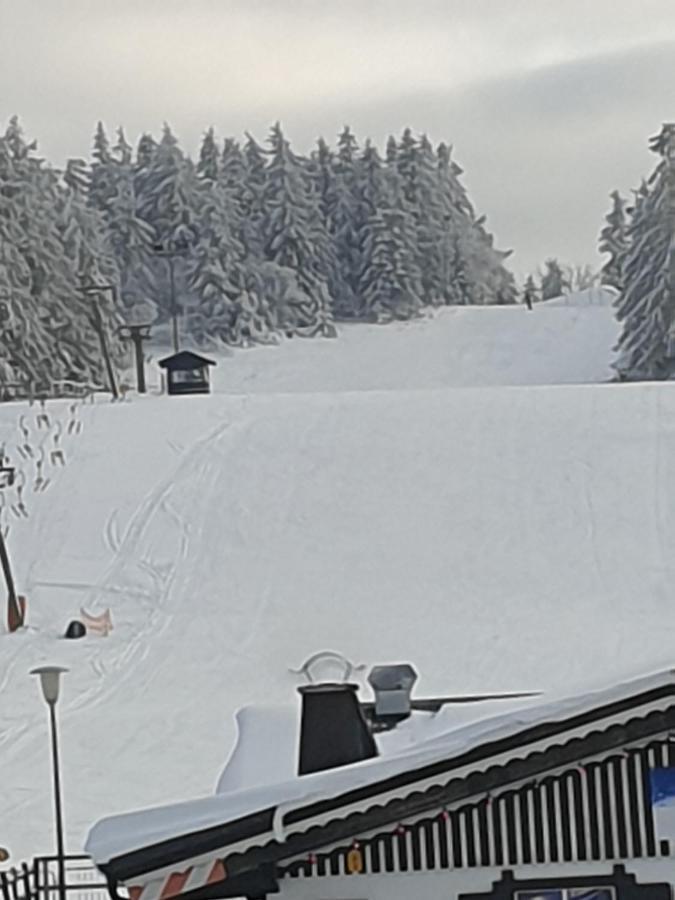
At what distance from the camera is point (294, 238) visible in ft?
272

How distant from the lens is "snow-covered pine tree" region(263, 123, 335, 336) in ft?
261

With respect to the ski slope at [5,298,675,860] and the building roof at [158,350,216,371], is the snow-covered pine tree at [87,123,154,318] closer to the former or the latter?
the building roof at [158,350,216,371]

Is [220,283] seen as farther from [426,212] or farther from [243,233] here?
[426,212]

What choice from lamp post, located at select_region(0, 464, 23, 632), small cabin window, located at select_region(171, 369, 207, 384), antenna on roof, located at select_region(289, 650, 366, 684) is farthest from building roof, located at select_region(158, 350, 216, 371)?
antenna on roof, located at select_region(289, 650, 366, 684)

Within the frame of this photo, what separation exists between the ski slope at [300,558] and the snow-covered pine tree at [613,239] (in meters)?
49.5

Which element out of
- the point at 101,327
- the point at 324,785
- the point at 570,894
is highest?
the point at 101,327

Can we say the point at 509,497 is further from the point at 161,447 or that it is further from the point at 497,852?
the point at 497,852

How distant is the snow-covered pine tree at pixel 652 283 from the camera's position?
58094mm

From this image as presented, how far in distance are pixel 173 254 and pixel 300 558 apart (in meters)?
44.5

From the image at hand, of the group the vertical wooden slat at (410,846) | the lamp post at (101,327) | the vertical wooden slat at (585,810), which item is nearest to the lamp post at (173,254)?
the lamp post at (101,327)

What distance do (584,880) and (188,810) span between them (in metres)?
1.74

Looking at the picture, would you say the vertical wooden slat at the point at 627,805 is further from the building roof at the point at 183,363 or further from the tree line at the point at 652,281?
the tree line at the point at 652,281

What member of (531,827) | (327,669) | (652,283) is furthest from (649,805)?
(652,283)

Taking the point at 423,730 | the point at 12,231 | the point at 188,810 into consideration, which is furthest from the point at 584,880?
the point at 12,231
